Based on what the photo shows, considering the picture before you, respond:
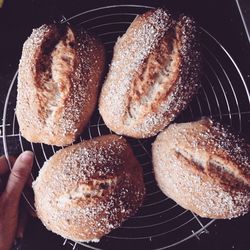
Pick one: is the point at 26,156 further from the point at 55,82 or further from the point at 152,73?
the point at 152,73

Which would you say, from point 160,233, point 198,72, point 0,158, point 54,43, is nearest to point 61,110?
point 54,43

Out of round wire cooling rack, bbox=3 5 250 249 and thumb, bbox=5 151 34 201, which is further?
round wire cooling rack, bbox=3 5 250 249

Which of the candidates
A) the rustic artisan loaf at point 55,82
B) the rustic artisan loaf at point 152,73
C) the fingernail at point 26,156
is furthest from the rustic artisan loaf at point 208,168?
the fingernail at point 26,156

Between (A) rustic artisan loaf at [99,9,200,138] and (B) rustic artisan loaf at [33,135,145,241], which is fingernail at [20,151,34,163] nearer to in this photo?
(B) rustic artisan loaf at [33,135,145,241]

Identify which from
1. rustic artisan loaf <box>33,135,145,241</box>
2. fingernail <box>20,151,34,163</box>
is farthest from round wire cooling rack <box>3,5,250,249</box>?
rustic artisan loaf <box>33,135,145,241</box>

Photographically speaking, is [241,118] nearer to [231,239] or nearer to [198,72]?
[198,72]

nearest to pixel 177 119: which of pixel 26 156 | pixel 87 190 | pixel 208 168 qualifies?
pixel 208 168
